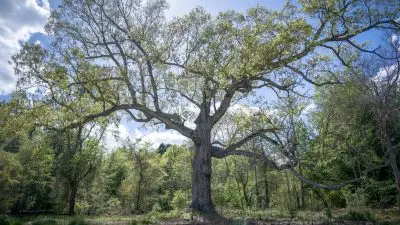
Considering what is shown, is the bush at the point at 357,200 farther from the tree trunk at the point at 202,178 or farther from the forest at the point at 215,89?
the tree trunk at the point at 202,178

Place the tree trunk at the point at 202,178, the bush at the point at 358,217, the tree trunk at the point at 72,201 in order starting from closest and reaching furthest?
the bush at the point at 358,217, the tree trunk at the point at 202,178, the tree trunk at the point at 72,201

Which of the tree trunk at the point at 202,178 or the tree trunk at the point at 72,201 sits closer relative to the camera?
the tree trunk at the point at 202,178

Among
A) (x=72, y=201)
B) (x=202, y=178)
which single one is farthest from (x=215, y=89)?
(x=72, y=201)

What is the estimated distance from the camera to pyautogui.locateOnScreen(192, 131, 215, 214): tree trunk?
17605 mm

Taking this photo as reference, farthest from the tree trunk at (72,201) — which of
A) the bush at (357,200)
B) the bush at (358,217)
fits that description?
the bush at (358,217)

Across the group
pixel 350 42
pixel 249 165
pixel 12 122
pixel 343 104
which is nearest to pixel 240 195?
pixel 249 165

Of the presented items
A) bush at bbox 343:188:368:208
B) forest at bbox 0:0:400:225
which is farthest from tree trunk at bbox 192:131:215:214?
bush at bbox 343:188:368:208

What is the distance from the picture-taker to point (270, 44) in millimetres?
13523

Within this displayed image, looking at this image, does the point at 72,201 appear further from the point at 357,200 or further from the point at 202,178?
the point at 357,200

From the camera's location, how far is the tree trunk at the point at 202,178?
17.6 meters

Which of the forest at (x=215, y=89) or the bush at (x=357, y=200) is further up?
the forest at (x=215, y=89)

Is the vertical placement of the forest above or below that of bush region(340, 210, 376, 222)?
above

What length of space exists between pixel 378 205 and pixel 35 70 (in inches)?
917

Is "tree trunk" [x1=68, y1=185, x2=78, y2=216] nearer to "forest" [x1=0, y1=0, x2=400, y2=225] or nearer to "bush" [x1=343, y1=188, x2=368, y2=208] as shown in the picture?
"forest" [x1=0, y1=0, x2=400, y2=225]
